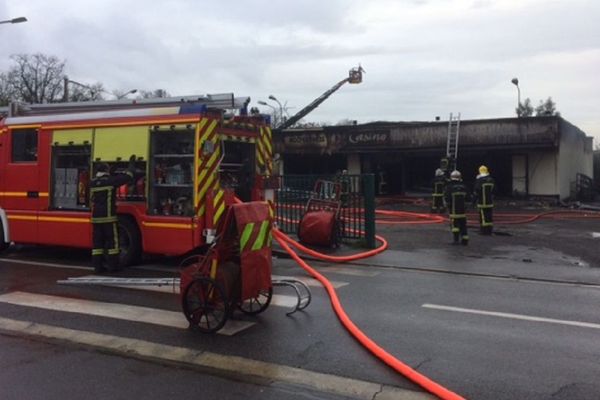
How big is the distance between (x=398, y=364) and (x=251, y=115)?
6.49 meters

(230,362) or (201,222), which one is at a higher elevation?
(201,222)

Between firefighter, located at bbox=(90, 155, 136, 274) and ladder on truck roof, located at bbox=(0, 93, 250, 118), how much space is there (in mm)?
1251

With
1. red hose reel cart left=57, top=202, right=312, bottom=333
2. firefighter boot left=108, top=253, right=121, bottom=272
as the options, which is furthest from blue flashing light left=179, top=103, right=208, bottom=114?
red hose reel cart left=57, top=202, right=312, bottom=333

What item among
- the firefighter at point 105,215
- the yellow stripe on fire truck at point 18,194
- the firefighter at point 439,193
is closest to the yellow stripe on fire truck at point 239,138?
the firefighter at point 105,215

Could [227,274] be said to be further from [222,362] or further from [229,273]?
[222,362]

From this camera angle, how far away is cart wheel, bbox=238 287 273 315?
6.50 meters

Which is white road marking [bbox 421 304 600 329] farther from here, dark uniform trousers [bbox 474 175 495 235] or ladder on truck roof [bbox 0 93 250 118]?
dark uniform trousers [bbox 474 175 495 235]

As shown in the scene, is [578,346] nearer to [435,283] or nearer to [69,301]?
[435,283]

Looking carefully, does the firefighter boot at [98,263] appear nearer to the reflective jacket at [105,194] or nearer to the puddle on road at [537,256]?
the reflective jacket at [105,194]

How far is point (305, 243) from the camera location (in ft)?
39.2

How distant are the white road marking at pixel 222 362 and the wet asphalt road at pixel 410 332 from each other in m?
0.11

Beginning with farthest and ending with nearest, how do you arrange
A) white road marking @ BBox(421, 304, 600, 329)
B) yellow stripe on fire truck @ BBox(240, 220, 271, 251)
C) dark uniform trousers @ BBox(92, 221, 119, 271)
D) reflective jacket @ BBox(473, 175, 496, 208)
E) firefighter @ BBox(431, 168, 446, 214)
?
firefighter @ BBox(431, 168, 446, 214) → reflective jacket @ BBox(473, 175, 496, 208) → dark uniform trousers @ BBox(92, 221, 119, 271) → white road marking @ BBox(421, 304, 600, 329) → yellow stripe on fire truck @ BBox(240, 220, 271, 251)

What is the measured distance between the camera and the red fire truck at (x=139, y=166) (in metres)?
9.11

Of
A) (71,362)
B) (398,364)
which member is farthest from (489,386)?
(71,362)
